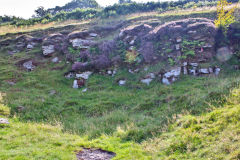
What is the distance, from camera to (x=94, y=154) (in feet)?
24.5

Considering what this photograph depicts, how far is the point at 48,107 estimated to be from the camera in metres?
12.5

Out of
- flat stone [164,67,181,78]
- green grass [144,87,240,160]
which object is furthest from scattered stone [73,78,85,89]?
green grass [144,87,240,160]

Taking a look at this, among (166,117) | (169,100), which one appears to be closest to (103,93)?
(169,100)

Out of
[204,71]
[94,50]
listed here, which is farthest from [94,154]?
[94,50]

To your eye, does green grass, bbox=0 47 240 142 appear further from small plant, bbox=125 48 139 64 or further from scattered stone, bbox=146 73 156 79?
small plant, bbox=125 48 139 64

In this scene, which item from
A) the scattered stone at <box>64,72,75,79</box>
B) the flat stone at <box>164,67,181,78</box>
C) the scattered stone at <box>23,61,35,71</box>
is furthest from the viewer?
the scattered stone at <box>23,61,35,71</box>

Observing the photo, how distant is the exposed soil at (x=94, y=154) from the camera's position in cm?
721

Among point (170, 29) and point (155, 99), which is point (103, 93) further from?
point (170, 29)

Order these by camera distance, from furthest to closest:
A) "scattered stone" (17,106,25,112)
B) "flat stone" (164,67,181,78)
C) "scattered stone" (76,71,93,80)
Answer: "scattered stone" (76,71,93,80) → "flat stone" (164,67,181,78) → "scattered stone" (17,106,25,112)

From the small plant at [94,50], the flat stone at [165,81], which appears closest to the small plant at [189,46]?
the flat stone at [165,81]

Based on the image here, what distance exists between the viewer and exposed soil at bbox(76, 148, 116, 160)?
7207mm

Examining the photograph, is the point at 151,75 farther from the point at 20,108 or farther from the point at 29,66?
the point at 29,66

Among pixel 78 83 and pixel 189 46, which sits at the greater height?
pixel 189 46

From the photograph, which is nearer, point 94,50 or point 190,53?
point 190,53
